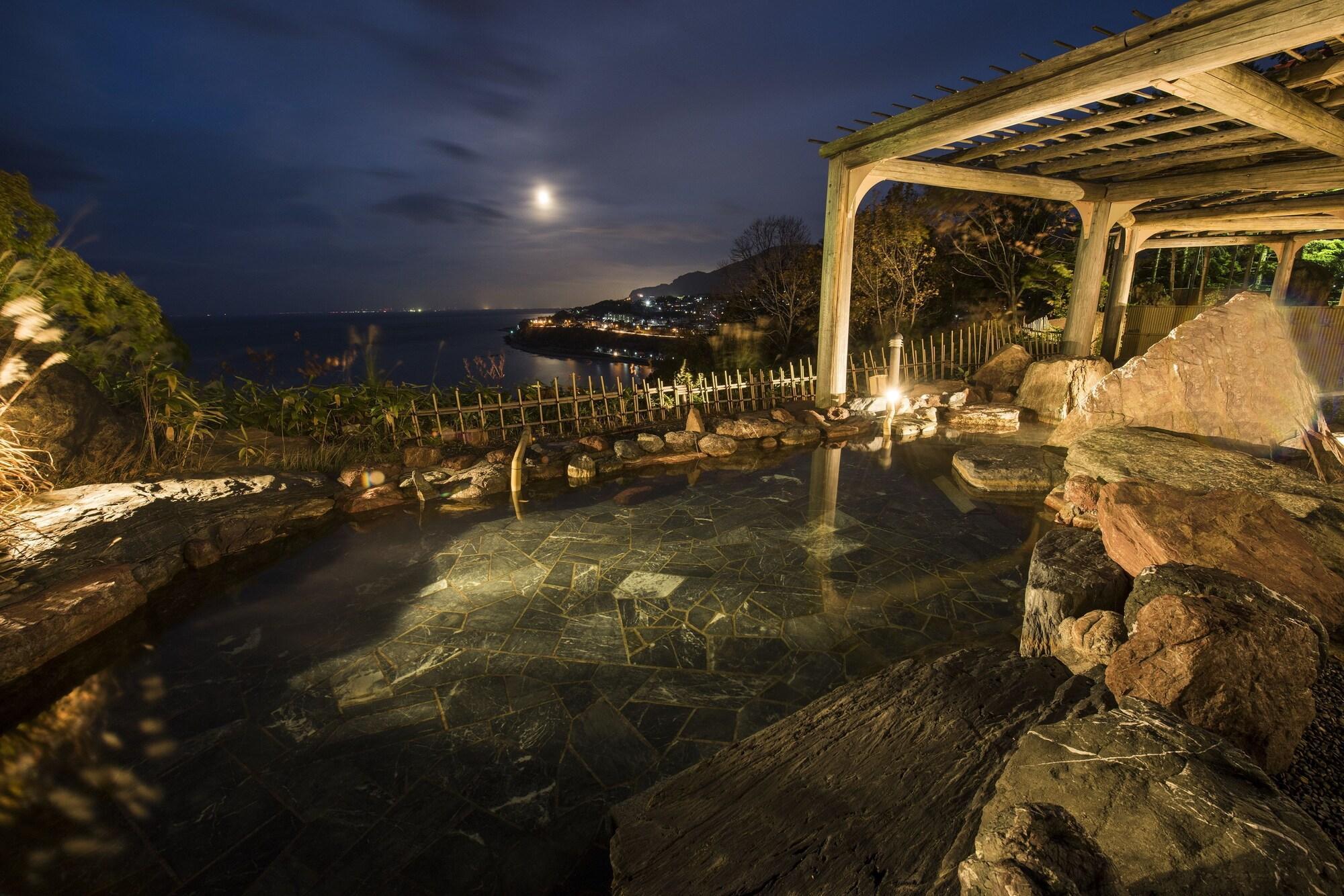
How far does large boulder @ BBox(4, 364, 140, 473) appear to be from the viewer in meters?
5.97

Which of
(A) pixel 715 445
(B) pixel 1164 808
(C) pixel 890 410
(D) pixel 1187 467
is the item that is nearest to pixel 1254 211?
(C) pixel 890 410

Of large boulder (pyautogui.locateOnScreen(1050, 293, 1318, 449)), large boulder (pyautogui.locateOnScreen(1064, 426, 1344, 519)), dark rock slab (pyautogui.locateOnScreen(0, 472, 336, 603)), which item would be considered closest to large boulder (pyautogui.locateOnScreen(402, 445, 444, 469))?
dark rock slab (pyautogui.locateOnScreen(0, 472, 336, 603))

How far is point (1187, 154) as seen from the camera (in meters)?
9.27

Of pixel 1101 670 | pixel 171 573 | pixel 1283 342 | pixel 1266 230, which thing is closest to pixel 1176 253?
pixel 1266 230

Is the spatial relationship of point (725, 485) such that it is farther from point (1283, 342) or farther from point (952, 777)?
point (1283, 342)

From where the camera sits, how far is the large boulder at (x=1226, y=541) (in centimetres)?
326

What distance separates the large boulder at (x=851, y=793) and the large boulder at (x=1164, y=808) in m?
0.32

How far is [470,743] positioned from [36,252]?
838 centimetres

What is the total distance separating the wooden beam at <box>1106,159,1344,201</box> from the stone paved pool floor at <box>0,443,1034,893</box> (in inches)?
350

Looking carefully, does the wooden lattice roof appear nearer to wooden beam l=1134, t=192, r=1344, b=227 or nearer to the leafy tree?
wooden beam l=1134, t=192, r=1344, b=227

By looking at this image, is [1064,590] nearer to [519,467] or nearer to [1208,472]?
[1208,472]

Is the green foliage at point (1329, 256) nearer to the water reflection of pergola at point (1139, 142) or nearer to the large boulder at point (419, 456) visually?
the water reflection of pergola at point (1139, 142)

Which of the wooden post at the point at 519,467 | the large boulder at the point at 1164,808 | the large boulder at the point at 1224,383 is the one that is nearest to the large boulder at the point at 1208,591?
the large boulder at the point at 1164,808

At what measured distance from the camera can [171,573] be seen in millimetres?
5414
